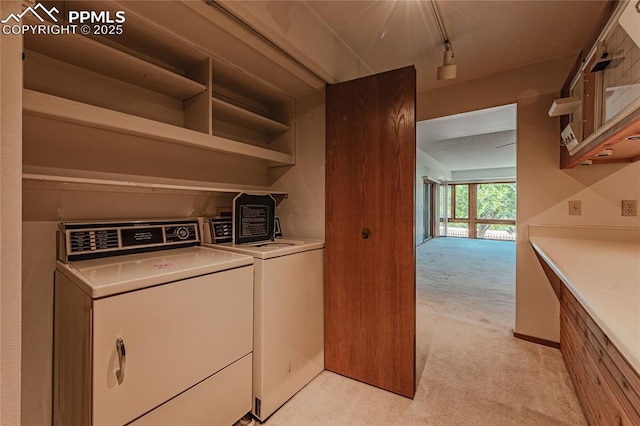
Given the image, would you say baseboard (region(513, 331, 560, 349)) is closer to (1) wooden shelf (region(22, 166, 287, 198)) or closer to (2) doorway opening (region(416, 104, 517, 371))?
(2) doorway opening (region(416, 104, 517, 371))

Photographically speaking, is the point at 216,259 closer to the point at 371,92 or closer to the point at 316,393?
the point at 316,393

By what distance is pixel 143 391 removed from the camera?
1.07 meters

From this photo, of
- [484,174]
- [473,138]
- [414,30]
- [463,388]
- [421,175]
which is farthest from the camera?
[484,174]

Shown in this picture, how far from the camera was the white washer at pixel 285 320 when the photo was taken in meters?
1.51

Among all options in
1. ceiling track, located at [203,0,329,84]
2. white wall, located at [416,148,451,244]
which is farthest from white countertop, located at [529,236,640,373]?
white wall, located at [416,148,451,244]

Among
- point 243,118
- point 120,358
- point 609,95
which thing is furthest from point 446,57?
point 120,358

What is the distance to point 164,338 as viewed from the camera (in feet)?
3.69

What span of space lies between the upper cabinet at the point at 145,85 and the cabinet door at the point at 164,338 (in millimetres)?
869

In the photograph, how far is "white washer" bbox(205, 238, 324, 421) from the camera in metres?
1.51

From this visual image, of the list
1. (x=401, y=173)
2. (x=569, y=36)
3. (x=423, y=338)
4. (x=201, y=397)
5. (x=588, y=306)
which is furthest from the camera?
(x=423, y=338)

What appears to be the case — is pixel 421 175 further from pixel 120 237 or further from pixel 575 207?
pixel 120 237

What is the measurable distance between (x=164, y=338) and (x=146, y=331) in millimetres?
86

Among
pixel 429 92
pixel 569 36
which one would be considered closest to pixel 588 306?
pixel 569 36

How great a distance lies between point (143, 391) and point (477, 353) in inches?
91.7
